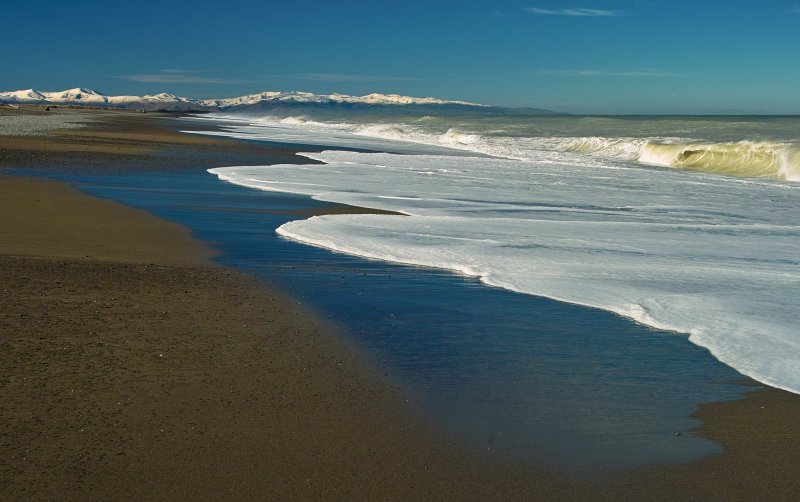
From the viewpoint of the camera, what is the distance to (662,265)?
8.90m

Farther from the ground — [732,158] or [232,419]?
[732,158]

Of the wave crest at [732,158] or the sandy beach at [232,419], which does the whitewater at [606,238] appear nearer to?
the sandy beach at [232,419]

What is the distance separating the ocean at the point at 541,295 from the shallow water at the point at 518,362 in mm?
15

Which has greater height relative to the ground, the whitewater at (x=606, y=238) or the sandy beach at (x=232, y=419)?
the whitewater at (x=606, y=238)

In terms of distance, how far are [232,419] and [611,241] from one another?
23.2ft

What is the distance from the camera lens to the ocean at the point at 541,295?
4.70 metres

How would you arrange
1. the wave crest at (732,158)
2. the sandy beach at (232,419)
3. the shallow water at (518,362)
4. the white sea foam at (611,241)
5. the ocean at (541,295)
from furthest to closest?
the wave crest at (732,158) → the white sea foam at (611,241) → the ocean at (541,295) → the shallow water at (518,362) → the sandy beach at (232,419)

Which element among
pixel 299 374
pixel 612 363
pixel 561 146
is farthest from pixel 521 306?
pixel 561 146

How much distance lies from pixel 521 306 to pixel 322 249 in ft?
10.7

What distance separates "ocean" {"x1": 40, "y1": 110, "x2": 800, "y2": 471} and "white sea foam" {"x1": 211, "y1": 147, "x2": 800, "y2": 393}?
3cm

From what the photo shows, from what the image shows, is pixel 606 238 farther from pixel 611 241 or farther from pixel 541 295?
pixel 541 295

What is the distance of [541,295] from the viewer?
24.4ft

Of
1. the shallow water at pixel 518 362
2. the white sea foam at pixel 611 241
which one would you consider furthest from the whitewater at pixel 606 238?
the shallow water at pixel 518 362

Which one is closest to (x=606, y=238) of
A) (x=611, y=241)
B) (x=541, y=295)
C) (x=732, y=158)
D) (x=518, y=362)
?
(x=611, y=241)
